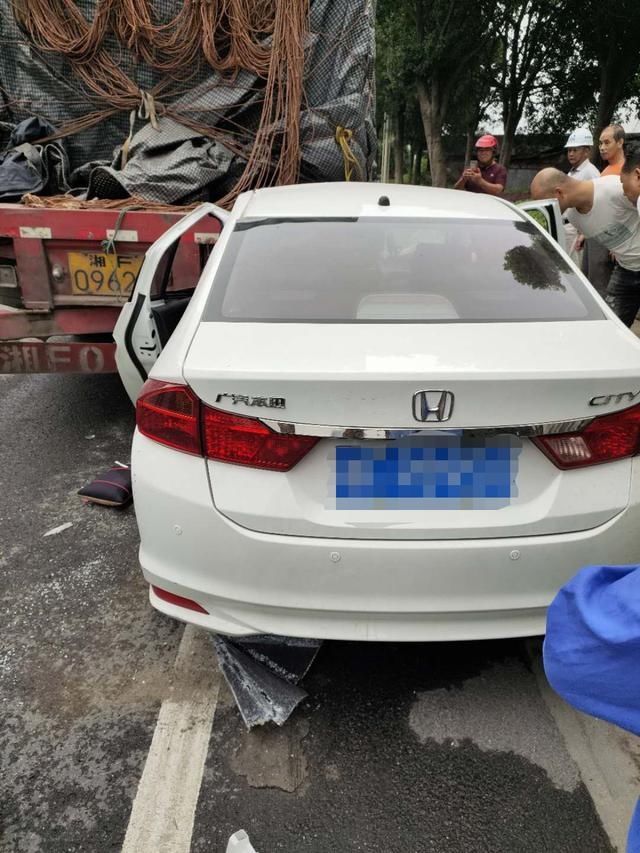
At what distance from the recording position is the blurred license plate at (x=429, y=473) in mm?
1795

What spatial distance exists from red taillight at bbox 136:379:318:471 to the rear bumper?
0.19ft

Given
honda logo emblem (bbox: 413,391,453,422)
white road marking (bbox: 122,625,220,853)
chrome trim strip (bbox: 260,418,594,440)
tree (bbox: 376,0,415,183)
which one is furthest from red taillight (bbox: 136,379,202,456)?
tree (bbox: 376,0,415,183)

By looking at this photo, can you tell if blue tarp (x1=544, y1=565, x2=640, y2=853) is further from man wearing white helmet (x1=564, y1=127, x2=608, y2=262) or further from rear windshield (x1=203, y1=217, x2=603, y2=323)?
man wearing white helmet (x1=564, y1=127, x2=608, y2=262)

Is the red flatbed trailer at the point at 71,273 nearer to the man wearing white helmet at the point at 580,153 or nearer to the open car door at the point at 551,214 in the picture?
the open car door at the point at 551,214

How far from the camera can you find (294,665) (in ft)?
7.53

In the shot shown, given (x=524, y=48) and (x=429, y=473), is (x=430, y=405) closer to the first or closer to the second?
(x=429, y=473)

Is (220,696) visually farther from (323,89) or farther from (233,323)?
(323,89)

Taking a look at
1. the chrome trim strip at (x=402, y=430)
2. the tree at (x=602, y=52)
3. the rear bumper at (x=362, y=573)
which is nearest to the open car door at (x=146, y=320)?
the rear bumper at (x=362, y=573)

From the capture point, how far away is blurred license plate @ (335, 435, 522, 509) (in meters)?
1.79

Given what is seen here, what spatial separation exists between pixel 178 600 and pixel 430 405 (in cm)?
98

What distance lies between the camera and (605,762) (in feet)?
6.63

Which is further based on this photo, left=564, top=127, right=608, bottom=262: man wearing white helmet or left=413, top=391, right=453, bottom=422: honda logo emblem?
left=564, top=127, right=608, bottom=262: man wearing white helmet

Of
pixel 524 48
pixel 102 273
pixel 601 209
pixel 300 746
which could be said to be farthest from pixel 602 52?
pixel 300 746

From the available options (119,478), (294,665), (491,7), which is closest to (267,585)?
(294,665)
